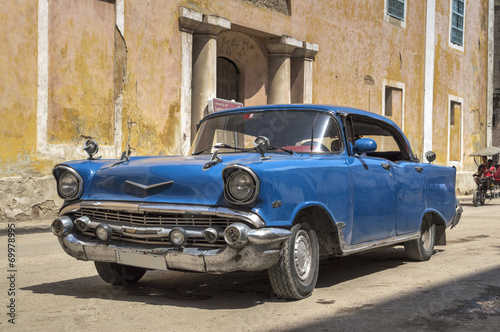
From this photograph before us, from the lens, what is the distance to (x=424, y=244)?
790 cm

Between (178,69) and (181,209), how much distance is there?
11151mm

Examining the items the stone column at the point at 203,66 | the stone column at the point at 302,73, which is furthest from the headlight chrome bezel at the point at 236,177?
the stone column at the point at 302,73

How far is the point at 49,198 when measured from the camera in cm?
1282

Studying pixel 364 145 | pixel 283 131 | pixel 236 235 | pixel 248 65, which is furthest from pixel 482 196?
pixel 236 235

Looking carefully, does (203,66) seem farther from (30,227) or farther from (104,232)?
(104,232)

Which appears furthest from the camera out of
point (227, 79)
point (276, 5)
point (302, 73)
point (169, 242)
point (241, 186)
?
point (302, 73)

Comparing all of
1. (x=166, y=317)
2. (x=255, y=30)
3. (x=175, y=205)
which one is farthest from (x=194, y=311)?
(x=255, y=30)

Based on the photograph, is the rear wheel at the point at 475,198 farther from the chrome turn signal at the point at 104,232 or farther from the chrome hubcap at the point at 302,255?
the chrome turn signal at the point at 104,232

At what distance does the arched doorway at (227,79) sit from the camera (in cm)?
1834

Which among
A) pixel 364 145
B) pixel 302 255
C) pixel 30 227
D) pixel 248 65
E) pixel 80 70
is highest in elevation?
pixel 248 65

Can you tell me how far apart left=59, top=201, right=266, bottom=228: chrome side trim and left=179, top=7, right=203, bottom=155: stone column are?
34.4 ft

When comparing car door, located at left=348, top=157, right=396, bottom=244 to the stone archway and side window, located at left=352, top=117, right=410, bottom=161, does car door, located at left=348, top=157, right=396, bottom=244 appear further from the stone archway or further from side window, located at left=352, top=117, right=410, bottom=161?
the stone archway

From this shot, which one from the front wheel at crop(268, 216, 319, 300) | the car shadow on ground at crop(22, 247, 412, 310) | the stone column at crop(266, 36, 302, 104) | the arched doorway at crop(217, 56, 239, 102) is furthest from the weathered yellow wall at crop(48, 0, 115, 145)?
the front wheel at crop(268, 216, 319, 300)

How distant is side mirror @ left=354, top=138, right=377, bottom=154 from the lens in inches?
247
